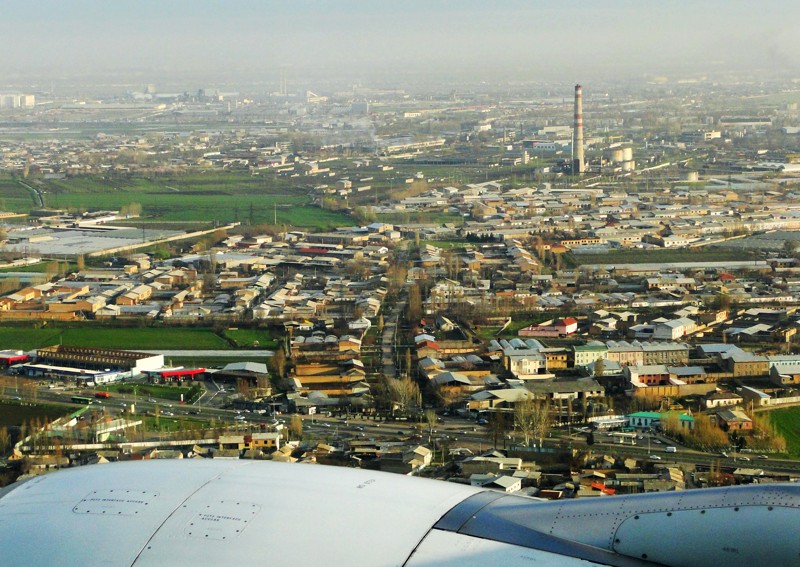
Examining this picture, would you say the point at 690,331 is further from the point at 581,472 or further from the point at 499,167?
the point at 499,167

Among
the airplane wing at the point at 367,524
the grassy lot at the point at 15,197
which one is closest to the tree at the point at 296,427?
the airplane wing at the point at 367,524

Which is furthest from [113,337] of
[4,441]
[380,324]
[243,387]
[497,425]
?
[497,425]

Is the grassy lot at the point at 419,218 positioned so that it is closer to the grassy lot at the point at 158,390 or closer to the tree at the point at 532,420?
the grassy lot at the point at 158,390

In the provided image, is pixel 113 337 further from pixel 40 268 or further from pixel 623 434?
pixel 623 434

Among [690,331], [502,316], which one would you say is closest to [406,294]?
[502,316]

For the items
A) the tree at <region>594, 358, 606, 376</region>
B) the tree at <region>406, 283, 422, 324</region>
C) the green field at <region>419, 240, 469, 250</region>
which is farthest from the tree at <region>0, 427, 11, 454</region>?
the green field at <region>419, 240, 469, 250</region>
